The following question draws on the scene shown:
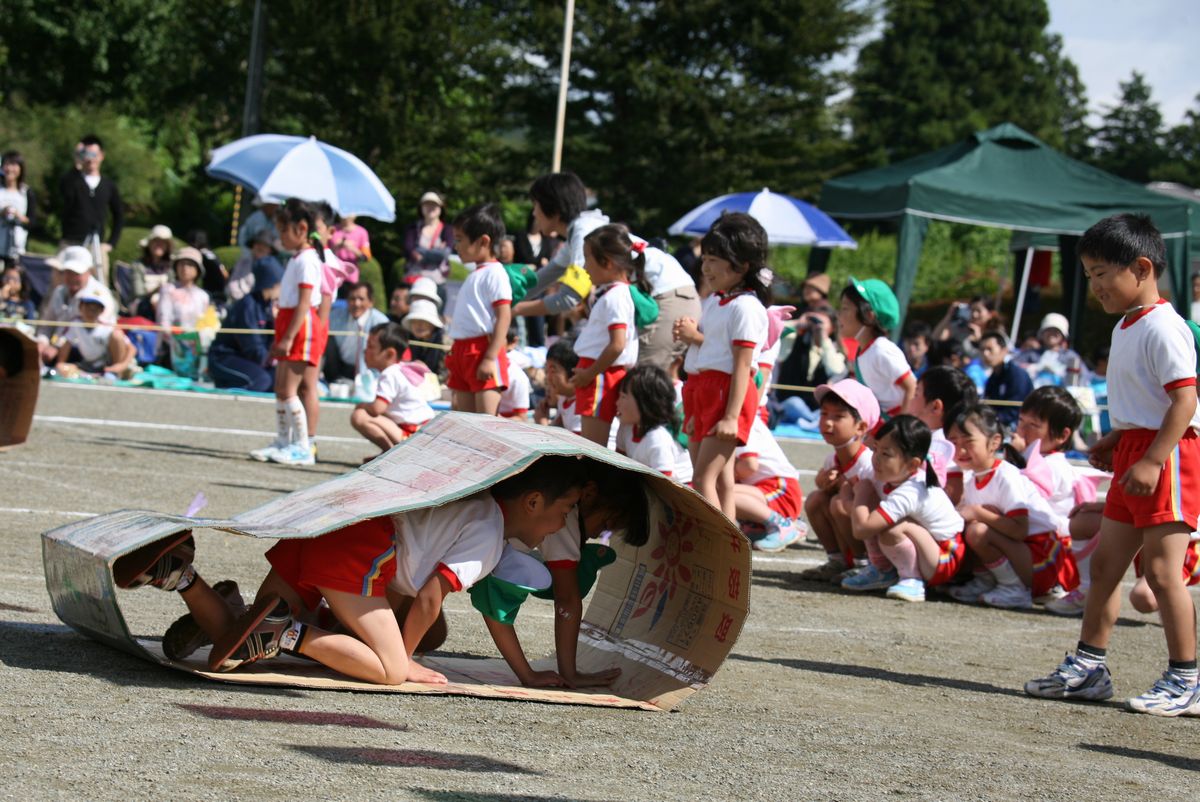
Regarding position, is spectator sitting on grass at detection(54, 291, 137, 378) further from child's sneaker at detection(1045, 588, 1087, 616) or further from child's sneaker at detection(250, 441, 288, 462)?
child's sneaker at detection(1045, 588, 1087, 616)

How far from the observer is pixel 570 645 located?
16.5ft

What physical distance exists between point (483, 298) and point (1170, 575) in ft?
15.9

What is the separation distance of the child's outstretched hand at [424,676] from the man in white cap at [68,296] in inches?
495

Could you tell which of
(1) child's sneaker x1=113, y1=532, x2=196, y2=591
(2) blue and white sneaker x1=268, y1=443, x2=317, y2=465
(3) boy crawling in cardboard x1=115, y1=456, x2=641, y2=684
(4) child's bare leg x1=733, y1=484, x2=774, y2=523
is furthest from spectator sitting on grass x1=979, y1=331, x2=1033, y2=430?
(1) child's sneaker x1=113, y1=532, x2=196, y2=591

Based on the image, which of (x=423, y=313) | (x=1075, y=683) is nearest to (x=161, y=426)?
(x=423, y=313)

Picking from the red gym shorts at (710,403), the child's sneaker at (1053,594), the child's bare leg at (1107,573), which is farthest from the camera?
the child's sneaker at (1053,594)

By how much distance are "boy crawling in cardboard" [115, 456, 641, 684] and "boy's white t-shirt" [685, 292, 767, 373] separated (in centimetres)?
245

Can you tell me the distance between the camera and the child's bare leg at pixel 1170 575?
17.5 feet

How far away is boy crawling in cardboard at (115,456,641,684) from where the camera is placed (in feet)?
15.0

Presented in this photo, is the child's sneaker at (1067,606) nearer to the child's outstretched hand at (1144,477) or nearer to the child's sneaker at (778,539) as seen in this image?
the child's sneaker at (778,539)

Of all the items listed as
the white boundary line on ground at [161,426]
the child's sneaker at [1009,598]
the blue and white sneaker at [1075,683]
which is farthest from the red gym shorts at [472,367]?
the blue and white sneaker at [1075,683]

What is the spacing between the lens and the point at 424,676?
15.7 ft

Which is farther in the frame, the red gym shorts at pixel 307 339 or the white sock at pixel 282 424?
the white sock at pixel 282 424

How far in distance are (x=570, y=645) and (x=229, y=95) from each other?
33.0 m
